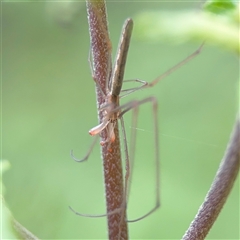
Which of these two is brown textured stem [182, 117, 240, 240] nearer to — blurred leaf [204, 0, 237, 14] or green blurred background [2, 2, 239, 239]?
blurred leaf [204, 0, 237, 14]

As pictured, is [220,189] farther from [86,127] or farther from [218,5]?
[86,127]

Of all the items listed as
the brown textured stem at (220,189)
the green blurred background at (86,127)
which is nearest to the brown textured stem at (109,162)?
the brown textured stem at (220,189)

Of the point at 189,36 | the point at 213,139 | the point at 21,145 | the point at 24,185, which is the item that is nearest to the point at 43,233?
the point at 24,185

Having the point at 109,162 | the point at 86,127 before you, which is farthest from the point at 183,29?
the point at 86,127

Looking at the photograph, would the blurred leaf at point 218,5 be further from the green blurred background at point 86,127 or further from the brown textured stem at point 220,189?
the green blurred background at point 86,127

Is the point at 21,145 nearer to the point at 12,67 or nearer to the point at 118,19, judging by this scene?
the point at 12,67

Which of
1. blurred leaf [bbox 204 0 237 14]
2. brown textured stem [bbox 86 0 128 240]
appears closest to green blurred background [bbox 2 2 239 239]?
brown textured stem [bbox 86 0 128 240]
